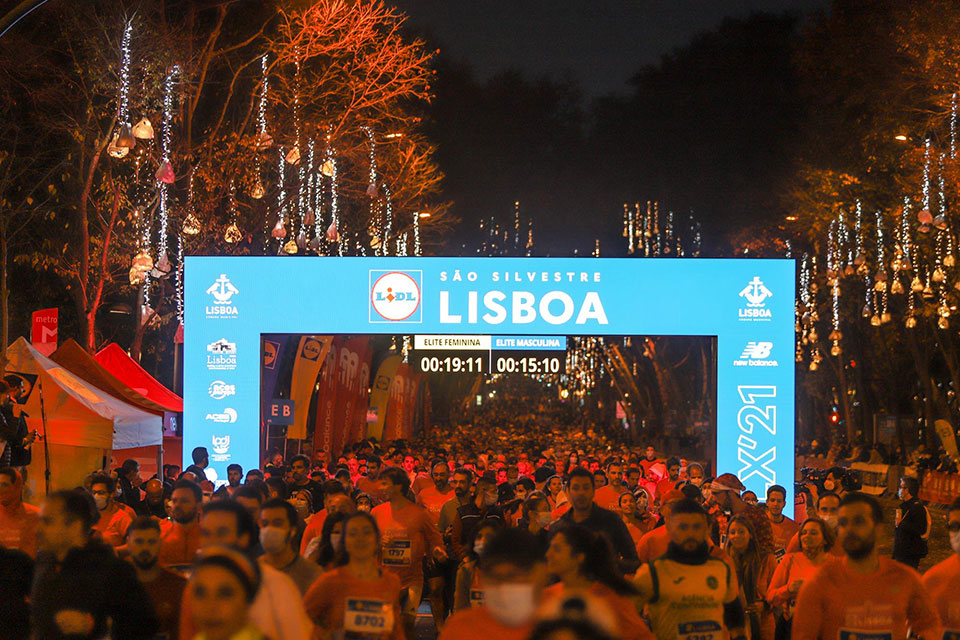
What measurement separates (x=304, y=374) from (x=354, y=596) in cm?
1919

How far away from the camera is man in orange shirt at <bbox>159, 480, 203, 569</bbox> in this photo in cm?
784

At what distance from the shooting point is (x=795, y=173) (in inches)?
1232

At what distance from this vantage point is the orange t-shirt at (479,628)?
15.2 feet

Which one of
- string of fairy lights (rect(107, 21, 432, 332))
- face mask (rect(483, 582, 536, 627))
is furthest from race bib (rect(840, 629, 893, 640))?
string of fairy lights (rect(107, 21, 432, 332))

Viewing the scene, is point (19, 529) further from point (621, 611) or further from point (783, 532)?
point (783, 532)

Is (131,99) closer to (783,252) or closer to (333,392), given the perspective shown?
(333,392)

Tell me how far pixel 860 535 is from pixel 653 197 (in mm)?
33489

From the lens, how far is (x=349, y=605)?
6.09 m

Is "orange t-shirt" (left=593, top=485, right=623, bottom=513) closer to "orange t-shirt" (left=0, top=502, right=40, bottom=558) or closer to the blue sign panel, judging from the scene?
"orange t-shirt" (left=0, top=502, right=40, bottom=558)

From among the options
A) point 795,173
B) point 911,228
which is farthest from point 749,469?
point 795,173

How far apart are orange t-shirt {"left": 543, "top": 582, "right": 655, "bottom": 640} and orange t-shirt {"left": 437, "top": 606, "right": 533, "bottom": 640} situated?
0.59 metres

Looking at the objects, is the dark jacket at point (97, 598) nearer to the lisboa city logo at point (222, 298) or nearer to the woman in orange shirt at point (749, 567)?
the woman in orange shirt at point (749, 567)

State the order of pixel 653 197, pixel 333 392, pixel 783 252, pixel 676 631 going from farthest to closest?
pixel 653 197 → pixel 783 252 → pixel 333 392 → pixel 676 631

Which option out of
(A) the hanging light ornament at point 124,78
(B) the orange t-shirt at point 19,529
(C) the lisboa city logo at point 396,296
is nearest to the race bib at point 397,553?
(B) the orange t-shirt at point 19,529
